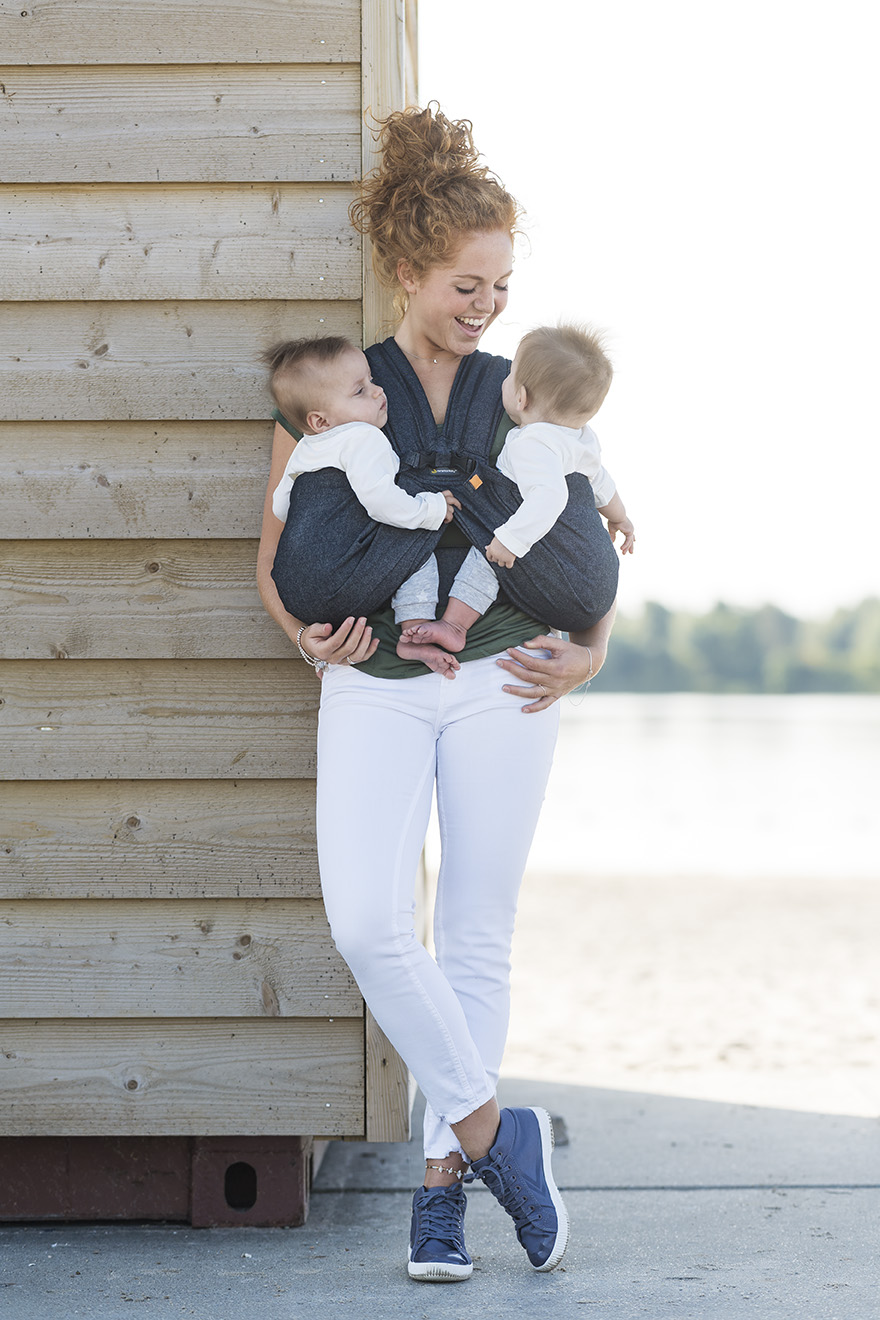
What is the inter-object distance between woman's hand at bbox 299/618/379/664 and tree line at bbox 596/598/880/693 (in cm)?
5570

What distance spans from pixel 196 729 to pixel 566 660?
2.40ft

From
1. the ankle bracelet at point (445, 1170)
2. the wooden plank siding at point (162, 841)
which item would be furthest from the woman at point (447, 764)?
the wooden plank siding at point (162, 841)

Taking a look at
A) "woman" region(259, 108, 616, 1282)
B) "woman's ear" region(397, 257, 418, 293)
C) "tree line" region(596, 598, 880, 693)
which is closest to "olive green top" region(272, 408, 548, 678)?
"woman" region(259, 108, 616, 1282)

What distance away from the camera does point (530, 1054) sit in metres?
3.74

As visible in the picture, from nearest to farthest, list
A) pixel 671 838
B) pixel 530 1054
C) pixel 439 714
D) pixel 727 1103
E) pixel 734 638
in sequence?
1. pixel 439 714
2. pixel 727 1103
3. pixel 530 1054
4. pixel 671 838
5. pixel 734 638

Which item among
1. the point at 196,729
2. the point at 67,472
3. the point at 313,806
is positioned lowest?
the point at 313,806

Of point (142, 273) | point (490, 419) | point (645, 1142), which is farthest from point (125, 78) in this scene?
point (645, 1142)

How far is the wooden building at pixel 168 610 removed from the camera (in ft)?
7.40

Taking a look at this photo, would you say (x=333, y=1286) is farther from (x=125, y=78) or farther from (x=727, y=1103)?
(x=125, y=78)

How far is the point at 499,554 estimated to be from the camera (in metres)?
1.87

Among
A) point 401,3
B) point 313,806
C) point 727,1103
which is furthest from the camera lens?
point 727,1103

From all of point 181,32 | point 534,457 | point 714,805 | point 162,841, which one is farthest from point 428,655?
point 714,805

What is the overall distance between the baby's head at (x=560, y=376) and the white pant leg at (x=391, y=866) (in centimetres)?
45

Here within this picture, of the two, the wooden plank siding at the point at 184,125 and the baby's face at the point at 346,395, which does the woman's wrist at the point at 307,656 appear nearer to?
the baby's face at the point at 346,395
